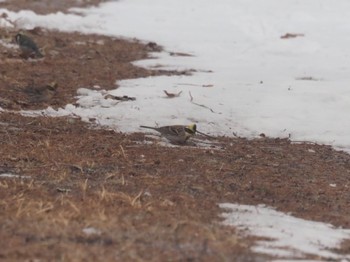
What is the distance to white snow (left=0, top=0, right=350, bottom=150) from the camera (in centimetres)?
851

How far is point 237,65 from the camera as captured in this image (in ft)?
41.1

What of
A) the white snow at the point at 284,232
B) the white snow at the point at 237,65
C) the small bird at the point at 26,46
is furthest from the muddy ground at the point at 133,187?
the small bird at the point at 26,46

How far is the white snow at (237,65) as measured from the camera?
851cm

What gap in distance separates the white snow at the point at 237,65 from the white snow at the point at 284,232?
3.13m

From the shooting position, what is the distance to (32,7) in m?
19.3

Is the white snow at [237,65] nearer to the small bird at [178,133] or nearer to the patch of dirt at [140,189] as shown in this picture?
the patch of dirt at [140,189]

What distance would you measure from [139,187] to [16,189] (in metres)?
1.01

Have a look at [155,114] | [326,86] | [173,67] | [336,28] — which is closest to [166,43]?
[173,67]

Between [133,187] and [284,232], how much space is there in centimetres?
145

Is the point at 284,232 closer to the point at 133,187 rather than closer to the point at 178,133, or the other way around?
the point at 133,187

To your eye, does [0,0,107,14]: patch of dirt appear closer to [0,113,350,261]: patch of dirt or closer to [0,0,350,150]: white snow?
[0,0,350,150]: white snow

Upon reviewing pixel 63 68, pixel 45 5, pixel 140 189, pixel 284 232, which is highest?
pixel 45 5

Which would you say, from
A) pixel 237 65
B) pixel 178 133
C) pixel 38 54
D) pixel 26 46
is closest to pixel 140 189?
pixel 178 133

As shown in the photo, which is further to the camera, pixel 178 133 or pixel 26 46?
pixel 26 46
